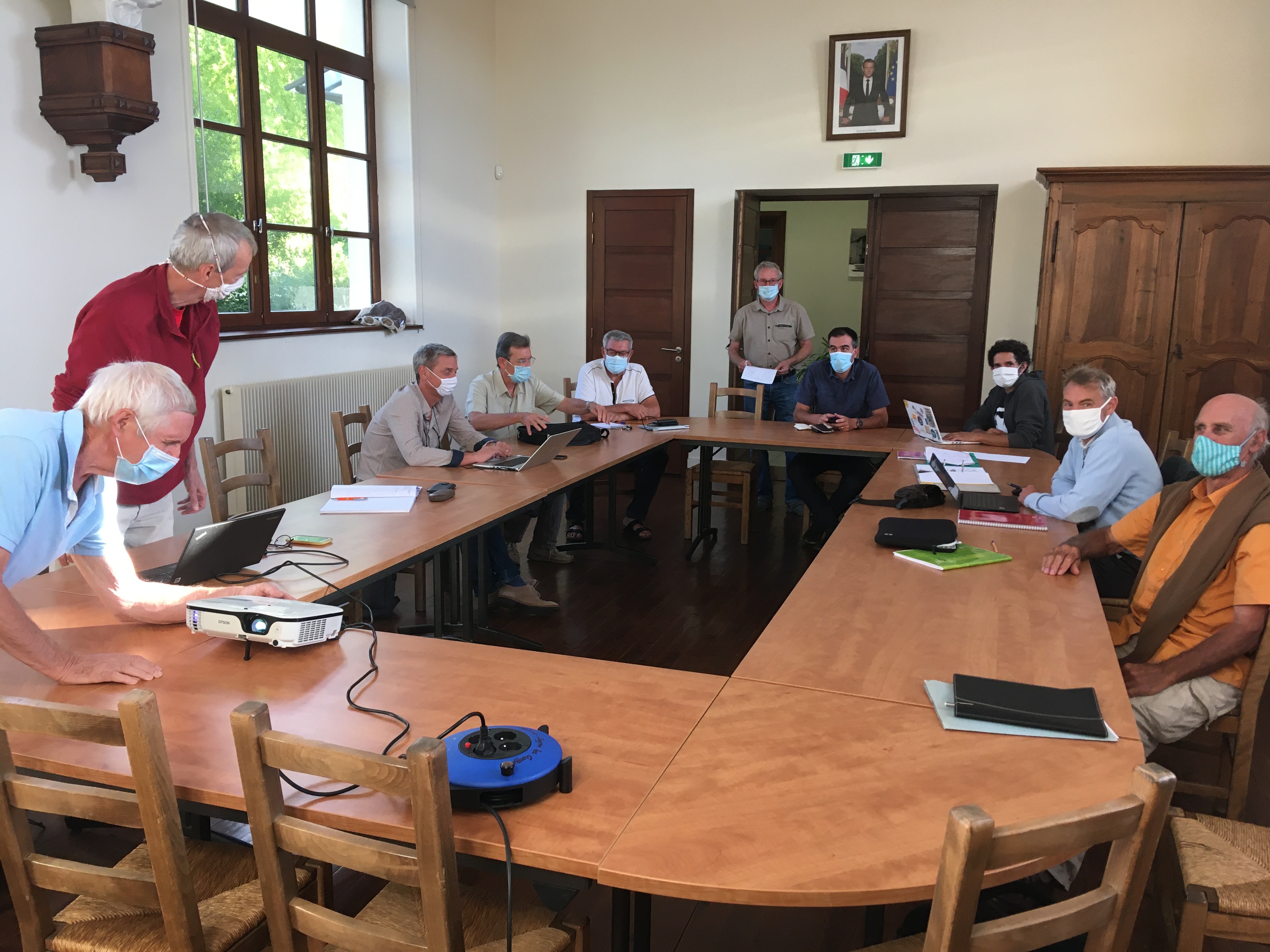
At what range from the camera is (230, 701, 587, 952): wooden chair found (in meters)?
1.26

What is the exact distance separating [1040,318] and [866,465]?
1.58m

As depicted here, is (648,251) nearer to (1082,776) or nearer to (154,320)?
(154,320)

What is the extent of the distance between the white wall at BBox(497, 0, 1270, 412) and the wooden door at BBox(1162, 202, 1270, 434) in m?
0.58

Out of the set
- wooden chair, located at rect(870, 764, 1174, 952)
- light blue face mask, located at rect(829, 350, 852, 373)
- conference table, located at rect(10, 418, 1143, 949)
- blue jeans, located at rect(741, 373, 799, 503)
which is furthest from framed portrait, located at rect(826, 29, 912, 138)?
wooden chair, located at rect(870, 764, 1174, 952)

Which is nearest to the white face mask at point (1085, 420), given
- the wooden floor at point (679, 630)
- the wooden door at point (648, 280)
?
the wooden floor at point (679, 630)

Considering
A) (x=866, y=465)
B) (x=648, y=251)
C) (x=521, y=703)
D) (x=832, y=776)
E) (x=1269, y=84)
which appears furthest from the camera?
(x=648, y=251)

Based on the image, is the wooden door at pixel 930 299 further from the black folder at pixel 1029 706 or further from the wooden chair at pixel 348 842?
the wooden chair at pixel 348 842

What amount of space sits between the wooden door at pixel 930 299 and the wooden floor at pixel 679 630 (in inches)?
51.3

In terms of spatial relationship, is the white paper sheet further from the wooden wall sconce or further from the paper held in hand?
the wooden wall sconce

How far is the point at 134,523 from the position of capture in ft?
9.77

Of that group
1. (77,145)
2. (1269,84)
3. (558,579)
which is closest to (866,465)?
(558,579)

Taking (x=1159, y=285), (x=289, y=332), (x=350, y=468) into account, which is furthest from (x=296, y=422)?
(x=1159, y=285)

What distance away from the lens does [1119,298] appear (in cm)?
579

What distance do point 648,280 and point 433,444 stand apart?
356cm
